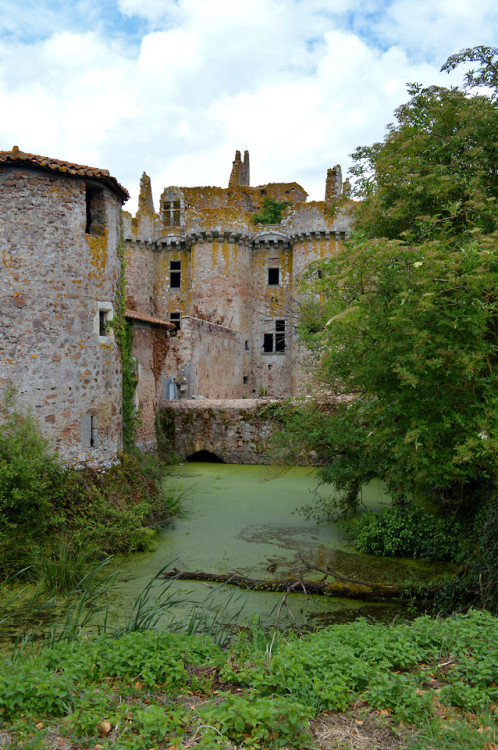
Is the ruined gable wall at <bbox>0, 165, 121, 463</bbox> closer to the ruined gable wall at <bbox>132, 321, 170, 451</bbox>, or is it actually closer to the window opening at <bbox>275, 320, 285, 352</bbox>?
the ruined gable wall at <bbox>132, 321, 170, 451</bbox>

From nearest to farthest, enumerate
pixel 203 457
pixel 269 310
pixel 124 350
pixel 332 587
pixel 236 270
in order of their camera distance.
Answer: pixel 332 587 → pixel 124 350 → pixel 203 457 → pixel 236 270 → pixel 269 310

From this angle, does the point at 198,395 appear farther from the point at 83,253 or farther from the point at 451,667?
the point at 451,667

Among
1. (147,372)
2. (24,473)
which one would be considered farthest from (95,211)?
(147,372)

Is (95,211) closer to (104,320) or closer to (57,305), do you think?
(104,320)

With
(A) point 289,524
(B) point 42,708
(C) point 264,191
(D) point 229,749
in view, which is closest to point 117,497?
(A) point 289,524

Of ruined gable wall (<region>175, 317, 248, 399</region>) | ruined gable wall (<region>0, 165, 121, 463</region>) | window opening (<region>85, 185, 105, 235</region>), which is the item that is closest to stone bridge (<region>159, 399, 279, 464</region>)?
ruined gable wall (<region>175, 317, 248, 399</region>)

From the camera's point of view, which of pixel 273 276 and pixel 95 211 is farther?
pixel 273 276

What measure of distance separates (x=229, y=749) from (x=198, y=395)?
817 inches

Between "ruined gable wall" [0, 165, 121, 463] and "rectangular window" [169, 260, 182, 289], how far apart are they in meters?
21.2

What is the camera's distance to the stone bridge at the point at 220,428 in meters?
20.0

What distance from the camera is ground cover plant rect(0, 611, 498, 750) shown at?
154 inches

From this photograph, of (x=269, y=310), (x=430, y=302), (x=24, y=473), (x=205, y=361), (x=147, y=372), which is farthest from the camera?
(x=269, y=310)

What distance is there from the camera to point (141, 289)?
31.9 metres

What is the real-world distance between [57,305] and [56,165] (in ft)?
8.35
